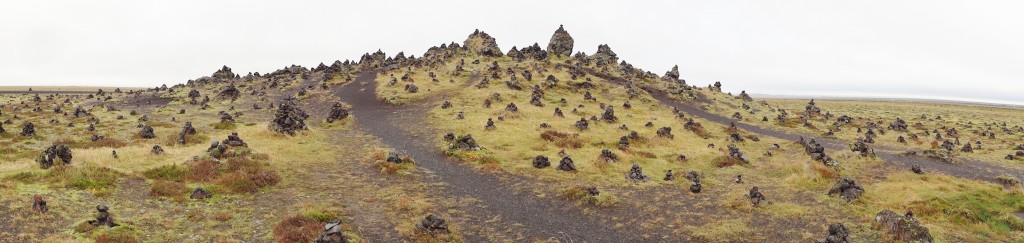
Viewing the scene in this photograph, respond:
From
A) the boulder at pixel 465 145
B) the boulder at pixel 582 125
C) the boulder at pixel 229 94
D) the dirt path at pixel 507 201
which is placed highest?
the boulder at pixel 229 94

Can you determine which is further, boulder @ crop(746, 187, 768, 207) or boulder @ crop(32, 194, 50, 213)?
boulder @ crop(746, 187, 768, 207)

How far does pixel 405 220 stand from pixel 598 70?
8989 cm

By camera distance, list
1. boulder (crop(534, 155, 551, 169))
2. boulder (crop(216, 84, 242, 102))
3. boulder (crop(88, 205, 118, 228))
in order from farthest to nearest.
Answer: boulder (crop(216, 84, 242, 102)) < boulder (crop(534, 155, 551, 169)) < boulder (crop(88, 205, 118, 228))

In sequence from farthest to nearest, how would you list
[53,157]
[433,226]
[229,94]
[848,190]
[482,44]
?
[482,44]
[229,94]
[53,157]
[848,190]
[433,226]

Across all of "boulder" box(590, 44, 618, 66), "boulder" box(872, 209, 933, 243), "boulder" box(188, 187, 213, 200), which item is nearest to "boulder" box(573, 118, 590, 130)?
"boulder" box(872, 209, 933, 243)

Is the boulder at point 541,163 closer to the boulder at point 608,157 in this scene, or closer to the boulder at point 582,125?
the boulder at point 608,157

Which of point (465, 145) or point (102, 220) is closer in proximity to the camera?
point (102, 220)

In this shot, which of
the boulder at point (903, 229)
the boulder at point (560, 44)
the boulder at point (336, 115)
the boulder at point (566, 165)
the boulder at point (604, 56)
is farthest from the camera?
the boulder at point (560, 44)

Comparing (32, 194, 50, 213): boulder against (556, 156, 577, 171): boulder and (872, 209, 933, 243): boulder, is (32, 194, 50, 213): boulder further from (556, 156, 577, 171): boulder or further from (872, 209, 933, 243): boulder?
(872, 209, 933, 243): boulder

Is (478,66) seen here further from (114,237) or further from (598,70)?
(114,237)

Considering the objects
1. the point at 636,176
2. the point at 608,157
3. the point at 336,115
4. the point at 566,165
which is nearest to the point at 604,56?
the point at 336,115

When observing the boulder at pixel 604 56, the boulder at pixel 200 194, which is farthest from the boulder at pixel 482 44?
the boulder at pixel 200 194

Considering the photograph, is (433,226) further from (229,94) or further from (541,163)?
(229,94)

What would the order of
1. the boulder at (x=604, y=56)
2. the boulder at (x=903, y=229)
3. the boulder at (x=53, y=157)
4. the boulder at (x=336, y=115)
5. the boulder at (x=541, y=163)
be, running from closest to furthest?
the boulder at (x=903, y=229) → the boulder at (x=53, y=157) → the boulder at (x=541, y=163) → the boulder at (x=336, y=115) → the boulder at (x=604, y=56)
